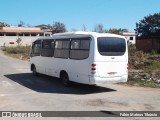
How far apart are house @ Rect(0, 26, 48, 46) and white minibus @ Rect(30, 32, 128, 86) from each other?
100799 mm

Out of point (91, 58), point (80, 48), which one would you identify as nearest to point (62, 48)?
point (80, 48)

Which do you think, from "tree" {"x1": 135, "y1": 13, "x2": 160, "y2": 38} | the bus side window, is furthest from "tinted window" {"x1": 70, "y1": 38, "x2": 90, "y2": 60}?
"tree" {"x1": 135, "y1": 13, "x2": 160, "y2": 38}

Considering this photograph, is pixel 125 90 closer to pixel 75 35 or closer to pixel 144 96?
pixel 144 96

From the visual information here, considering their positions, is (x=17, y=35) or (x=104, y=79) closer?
(x=104, y=79)

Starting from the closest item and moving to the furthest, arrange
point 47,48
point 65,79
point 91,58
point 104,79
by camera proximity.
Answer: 1. point 91,58
2. point 104,79
3. point 65,79
4. point 47,48

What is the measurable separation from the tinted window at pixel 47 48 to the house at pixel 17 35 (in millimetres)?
97739

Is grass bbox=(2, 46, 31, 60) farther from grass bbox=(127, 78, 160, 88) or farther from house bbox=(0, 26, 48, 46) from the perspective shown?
house bbox=(0, 26, 48, 46)

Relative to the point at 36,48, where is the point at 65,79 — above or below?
below

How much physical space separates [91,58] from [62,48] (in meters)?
2.82

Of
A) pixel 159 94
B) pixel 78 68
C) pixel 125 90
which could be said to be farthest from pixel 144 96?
pixel 78 68

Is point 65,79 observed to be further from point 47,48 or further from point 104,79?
point 47,48

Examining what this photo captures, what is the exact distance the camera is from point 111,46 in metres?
14.3

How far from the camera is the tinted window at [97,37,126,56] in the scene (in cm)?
1397

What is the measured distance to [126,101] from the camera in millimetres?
12000
